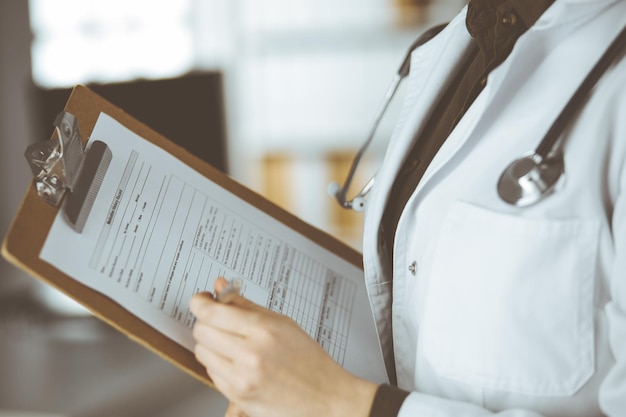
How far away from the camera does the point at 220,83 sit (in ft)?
7.92

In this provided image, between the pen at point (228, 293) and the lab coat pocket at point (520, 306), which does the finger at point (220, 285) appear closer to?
the pen at point (228, 293)

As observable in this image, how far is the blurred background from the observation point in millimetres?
2459

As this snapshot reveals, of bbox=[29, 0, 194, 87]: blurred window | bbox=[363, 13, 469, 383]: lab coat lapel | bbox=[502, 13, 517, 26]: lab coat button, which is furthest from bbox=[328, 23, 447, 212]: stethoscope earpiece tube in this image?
bbox=[29, 0, 194, 87]: blurred window

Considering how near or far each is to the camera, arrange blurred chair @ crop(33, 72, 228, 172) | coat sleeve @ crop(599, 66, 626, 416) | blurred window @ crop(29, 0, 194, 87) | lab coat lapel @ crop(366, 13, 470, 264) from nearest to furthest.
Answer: coat sleeve @ crop(599, 66, 626, 416) < lab coat lapel @ crop(366, 13, 470, 264) < blurred chair @ crop(33, 72, 228, 172) < blurred window @ crop(29, 0, 194, 87)

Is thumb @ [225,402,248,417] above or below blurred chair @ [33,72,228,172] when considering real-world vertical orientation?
below

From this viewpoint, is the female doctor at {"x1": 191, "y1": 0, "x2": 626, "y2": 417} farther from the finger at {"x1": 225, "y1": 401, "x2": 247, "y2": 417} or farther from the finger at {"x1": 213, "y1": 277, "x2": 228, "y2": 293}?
the finger at {"x1": 225, "y1": 401, "x2": 247, "y2": 417}

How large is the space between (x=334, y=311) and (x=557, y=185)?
350 mm

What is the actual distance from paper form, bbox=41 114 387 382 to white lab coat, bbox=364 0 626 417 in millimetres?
155

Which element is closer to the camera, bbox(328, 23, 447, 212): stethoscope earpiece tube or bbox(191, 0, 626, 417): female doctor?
bbox(191, 0, 626, 417): female doctor

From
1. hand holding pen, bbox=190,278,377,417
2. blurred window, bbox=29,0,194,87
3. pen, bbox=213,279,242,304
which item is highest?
blurred window, bbox=29,0,194,87

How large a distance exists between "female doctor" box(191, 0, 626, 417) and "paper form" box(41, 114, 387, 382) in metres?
0.08

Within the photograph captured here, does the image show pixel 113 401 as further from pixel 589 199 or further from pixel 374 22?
pixel 374 22

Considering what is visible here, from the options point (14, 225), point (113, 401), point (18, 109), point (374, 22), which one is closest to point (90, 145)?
point (14, 225)

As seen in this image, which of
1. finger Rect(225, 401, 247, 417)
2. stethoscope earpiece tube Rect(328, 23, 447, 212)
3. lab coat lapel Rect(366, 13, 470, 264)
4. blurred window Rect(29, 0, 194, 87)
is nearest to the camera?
finger Rect(225, 401, 247, 417)
